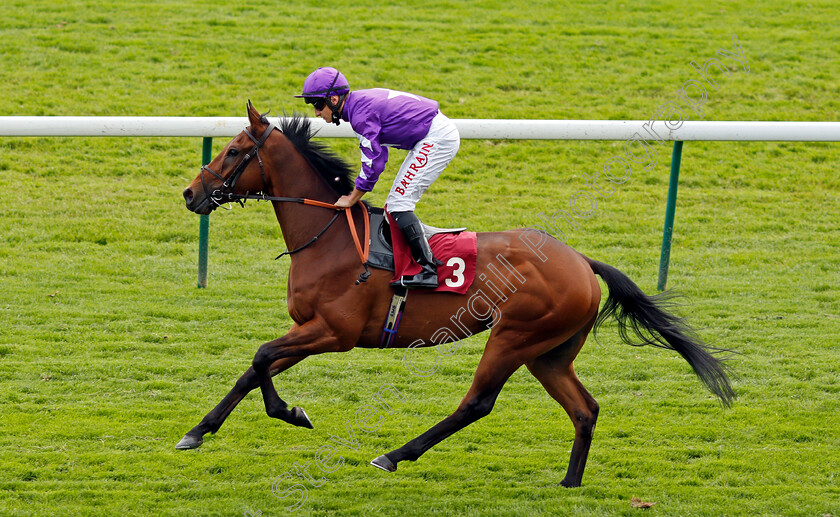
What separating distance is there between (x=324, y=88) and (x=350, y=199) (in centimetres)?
58

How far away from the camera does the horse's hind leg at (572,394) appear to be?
462cm

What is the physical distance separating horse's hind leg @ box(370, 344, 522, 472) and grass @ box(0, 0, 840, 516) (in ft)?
0.80

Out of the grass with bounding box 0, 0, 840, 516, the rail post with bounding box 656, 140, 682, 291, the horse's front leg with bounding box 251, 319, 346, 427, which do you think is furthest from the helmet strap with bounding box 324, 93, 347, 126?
the rail post with bounding box 656, 140, 682, 291

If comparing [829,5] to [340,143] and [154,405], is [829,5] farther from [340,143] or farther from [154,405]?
[154,405]

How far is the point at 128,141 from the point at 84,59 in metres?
2.12

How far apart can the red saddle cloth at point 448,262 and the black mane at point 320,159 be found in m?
Answer: 0.42

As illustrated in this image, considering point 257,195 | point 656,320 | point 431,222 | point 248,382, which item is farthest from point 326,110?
point 431,222

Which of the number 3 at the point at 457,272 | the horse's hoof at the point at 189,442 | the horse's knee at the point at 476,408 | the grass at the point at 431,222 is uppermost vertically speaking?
the number 3 at the point at 457,272

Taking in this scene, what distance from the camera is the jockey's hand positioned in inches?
180

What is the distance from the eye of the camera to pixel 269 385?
14.3 feet

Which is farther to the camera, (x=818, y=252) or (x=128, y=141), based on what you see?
(x=128, y=141)

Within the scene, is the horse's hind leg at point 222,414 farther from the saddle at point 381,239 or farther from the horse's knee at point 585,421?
the horse's knee at point 585,421

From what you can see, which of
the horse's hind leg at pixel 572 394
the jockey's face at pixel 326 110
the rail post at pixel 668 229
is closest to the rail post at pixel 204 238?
the jockey's face at pixel 326 110

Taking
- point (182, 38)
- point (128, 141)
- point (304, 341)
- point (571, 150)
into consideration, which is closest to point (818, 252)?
point (571, 150)
